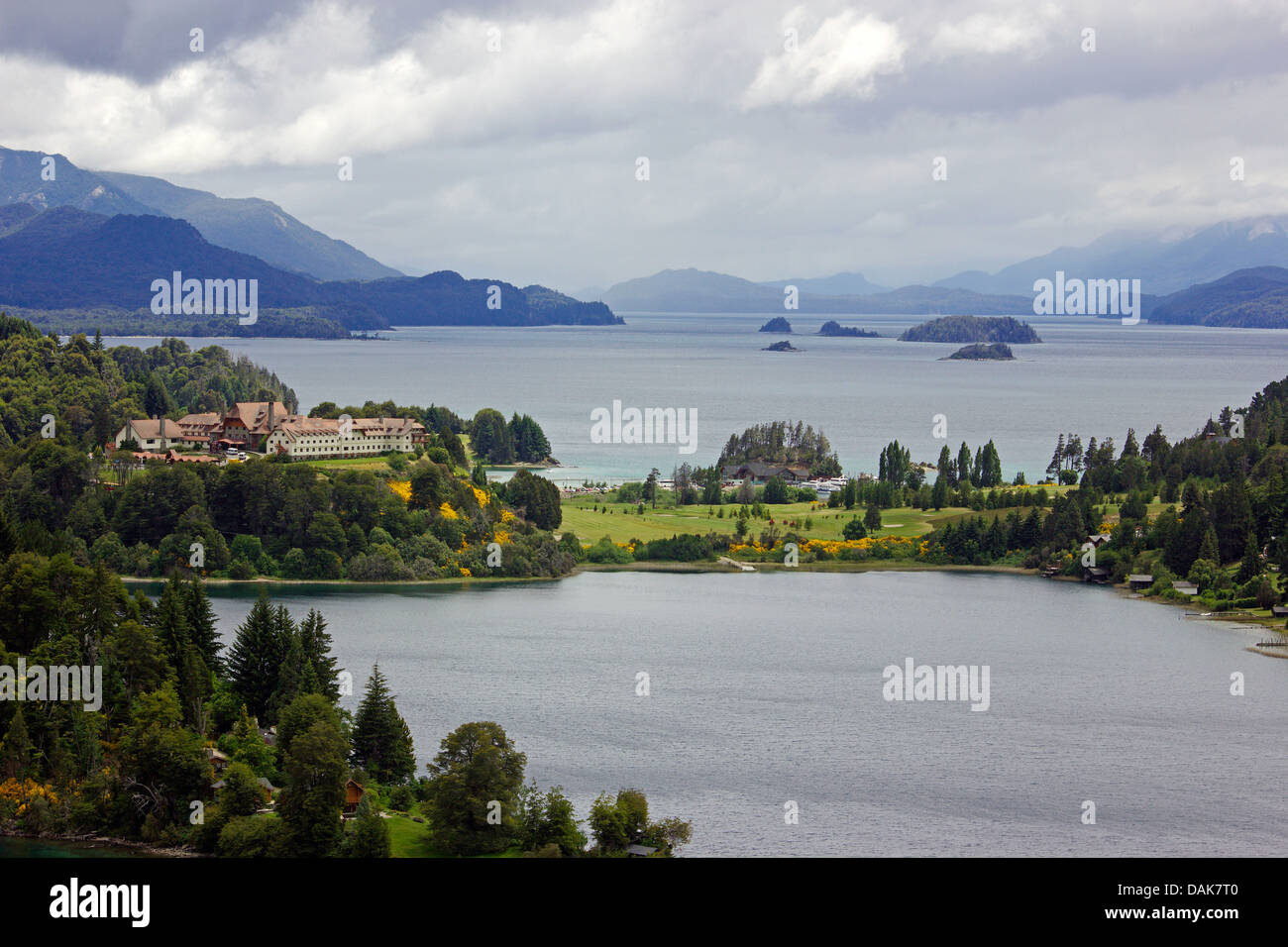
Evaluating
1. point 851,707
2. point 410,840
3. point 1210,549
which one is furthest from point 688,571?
point 410,840

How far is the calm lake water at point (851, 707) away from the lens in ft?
89.9

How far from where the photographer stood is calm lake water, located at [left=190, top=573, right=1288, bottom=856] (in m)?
27.4

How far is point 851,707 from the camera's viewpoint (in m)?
36.2

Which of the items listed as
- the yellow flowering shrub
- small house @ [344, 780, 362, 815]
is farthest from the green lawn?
small house @ [344, 780, 362, 815]

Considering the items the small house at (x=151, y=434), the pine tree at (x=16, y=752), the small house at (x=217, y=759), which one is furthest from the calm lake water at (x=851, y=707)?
the small house at (x=151, y=434)

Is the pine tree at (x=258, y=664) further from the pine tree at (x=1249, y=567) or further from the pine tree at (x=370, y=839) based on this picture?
the pine tree at (x=1249, y=567)

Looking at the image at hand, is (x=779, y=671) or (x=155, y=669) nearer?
(x=155, y=669)

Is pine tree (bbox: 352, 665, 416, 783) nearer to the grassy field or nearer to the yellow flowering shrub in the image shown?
the grassy field

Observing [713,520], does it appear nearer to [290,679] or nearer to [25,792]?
[290,679]

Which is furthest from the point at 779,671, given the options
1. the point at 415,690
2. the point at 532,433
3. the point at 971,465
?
the point at 532,433

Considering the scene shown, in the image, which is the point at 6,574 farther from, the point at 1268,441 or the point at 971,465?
the point at 1268,441

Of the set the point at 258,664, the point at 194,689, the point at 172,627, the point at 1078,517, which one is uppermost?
the point at 1078,517

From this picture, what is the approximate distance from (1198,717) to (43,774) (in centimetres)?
2812

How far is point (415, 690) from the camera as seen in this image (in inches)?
1432
